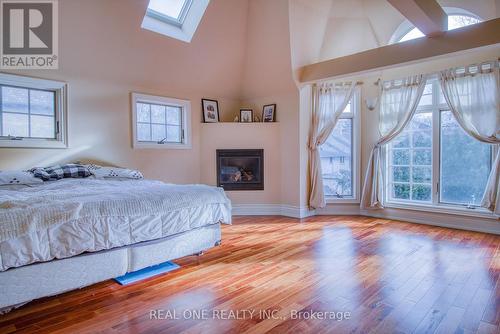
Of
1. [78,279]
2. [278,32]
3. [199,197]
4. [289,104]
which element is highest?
[278,32]

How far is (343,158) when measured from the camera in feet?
16.4

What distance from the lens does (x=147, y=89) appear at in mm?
4316

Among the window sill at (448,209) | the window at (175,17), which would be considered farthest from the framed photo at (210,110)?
the window sill at (448,209)

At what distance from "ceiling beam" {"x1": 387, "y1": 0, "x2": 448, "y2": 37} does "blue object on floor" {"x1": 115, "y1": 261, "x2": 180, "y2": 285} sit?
3.02 metres

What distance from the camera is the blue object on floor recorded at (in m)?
2.43

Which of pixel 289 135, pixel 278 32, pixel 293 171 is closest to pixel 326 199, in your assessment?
pixel 293 171

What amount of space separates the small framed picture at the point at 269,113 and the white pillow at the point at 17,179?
10.9 ft

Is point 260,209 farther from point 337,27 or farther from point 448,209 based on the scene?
point 337,27

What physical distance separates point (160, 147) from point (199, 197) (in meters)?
2.08

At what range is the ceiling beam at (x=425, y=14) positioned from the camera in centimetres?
265

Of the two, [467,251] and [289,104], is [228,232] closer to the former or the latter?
[289,104]

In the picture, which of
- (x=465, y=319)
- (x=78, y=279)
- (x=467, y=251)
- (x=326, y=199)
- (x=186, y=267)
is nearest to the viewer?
(x=465, y=319)

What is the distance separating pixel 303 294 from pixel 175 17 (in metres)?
3.75

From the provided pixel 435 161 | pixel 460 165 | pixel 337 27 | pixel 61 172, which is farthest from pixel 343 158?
pixel 61 172
